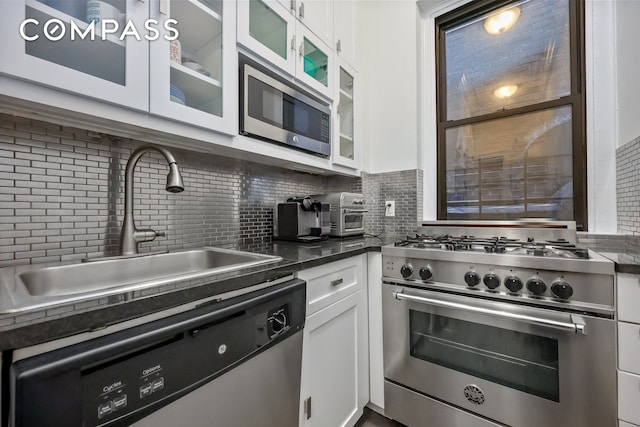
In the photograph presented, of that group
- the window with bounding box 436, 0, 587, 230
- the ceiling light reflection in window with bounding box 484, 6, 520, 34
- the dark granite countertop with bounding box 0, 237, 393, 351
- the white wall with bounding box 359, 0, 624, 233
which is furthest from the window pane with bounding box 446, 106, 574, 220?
the dark granite countertop with bounding box 0, 237, 393, 351

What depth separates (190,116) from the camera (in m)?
0.94

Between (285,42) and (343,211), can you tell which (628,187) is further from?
(285,42)

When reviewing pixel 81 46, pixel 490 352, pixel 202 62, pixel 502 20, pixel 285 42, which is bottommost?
pixel 490 352

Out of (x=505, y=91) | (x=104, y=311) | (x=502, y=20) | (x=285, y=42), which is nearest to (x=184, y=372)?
(x=104, y=311)

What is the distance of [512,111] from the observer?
166 cm

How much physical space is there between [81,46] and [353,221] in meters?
1.47

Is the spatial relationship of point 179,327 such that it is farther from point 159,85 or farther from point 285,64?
point 285,64

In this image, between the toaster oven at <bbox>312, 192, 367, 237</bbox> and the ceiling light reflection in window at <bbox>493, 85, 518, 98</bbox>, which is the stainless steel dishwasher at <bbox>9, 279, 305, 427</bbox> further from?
the ceiling light reflection in window at <bbox>493, 85, 518, 98</bbox>

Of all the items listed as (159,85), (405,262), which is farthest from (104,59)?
(405,262)

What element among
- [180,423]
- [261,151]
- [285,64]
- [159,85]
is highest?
[285,64]

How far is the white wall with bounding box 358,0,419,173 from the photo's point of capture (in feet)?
6.01

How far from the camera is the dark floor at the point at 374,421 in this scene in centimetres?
132

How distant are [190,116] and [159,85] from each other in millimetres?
124

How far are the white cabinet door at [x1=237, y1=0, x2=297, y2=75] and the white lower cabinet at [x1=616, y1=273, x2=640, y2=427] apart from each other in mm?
1560
